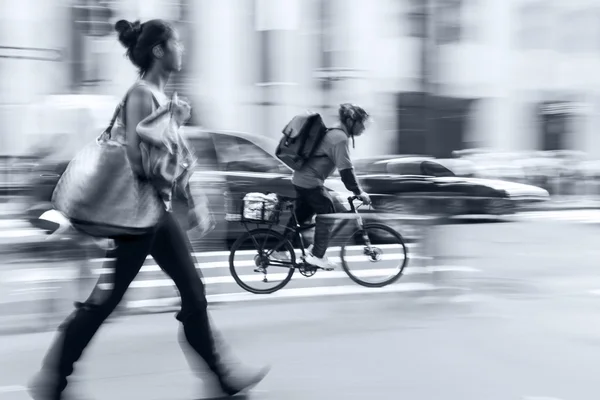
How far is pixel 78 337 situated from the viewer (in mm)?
4246

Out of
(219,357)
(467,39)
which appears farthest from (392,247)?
(467,39)

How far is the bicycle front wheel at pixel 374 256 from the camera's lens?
28.2ft

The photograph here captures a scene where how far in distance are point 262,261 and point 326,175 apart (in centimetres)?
88

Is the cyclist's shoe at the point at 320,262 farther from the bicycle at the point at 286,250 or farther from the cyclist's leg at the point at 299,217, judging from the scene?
the cyclist's leg at the point at 299,217

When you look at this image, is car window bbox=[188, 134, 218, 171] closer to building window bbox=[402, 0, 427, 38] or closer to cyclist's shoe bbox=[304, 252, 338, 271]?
building window bbox=[402, 0, 427, 38]

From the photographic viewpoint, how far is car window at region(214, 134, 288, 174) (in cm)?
1153

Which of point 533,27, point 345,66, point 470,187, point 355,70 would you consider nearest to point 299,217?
point 470,187

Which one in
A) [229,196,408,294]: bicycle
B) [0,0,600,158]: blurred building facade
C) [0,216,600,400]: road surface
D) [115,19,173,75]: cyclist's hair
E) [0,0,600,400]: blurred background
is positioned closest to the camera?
[115,19,173,75]: cyclist's hair

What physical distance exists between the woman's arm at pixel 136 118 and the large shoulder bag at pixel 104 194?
27mm

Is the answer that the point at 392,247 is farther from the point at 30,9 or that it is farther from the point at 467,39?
the point at 467,39

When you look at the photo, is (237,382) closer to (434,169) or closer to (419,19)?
(419,19)

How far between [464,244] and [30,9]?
18906 millimetres

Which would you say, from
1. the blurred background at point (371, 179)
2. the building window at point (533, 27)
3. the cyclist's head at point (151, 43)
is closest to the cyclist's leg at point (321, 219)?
the blurred background at point (371, 179)

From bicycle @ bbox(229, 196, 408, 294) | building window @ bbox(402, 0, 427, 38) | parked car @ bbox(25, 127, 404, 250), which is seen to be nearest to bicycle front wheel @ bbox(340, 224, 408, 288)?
bicycle @ bbox(229, 196, 408, 294)
